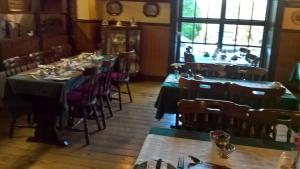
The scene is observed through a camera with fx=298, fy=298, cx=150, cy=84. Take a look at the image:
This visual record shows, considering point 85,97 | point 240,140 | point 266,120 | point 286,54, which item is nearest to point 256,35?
point 286,54

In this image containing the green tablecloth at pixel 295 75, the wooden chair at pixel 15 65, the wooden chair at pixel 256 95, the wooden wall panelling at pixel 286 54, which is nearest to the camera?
the wooden chair at pixel 256 95

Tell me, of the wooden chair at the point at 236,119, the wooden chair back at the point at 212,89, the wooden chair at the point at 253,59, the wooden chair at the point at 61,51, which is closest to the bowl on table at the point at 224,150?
the wooden chair at the point at 236,119

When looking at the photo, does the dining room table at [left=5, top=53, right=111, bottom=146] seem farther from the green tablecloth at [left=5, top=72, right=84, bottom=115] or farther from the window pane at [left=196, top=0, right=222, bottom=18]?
the window pane at [left=196, top=0, right=222, bottom=18]

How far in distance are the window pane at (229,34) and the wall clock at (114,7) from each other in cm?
221

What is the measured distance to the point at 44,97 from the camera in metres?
3.26

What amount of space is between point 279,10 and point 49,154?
474 cm

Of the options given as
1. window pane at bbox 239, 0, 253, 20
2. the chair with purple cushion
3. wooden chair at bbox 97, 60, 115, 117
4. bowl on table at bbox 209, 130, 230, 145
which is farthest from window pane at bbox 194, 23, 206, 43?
bowl on table at bbox 209, 130, 230, 145

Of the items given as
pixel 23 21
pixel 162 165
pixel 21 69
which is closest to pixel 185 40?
pixel 23 21

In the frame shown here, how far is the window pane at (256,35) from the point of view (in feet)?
19.6

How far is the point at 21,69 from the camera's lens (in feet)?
12.4

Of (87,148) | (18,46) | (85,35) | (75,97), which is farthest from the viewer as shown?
(85,35)

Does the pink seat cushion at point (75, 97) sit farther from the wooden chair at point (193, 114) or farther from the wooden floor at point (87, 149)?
the wooden chair at point (193, 114)

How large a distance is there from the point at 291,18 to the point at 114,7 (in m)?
3.48

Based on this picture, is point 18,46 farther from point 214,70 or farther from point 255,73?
point 255,73
